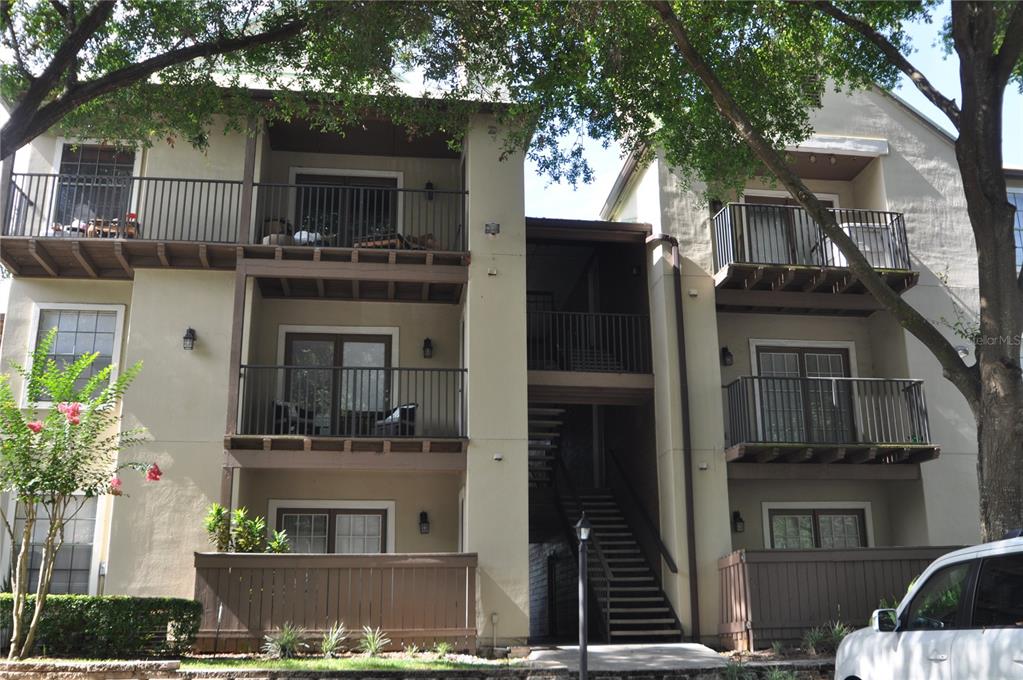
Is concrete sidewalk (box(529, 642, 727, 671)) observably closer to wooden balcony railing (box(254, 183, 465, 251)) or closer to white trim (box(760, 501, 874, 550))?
white trim (box(760, 501, 874, 550))

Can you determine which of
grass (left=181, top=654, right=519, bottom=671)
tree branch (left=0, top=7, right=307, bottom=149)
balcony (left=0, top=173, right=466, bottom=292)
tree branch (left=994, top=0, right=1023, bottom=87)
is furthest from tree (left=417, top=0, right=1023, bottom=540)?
grass (left=181, top=654, right=519, bottom=671)

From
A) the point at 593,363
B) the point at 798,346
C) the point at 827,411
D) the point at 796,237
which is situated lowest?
the point at 827,411

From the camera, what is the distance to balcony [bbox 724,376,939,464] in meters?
16.1

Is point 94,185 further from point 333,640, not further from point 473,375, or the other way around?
point 333,640

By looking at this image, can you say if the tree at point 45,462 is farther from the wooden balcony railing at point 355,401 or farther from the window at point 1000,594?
the window at point 1000,594

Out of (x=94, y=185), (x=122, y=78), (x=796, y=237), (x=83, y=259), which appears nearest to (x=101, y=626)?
(x=83, y=259)

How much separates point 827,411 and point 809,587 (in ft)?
12.6

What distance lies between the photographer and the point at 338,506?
16672mm

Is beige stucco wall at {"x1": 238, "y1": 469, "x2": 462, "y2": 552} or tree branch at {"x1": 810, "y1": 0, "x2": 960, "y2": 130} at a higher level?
tree branch at {"x1": 810, "y1": 0, "x2": 960, "y2": 130}

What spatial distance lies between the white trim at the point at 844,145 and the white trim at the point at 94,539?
13558 mm

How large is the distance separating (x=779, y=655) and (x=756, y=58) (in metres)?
8.45

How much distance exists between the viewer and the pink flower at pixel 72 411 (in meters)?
12.2

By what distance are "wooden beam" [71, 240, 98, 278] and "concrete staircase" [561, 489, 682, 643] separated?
9.43 metres

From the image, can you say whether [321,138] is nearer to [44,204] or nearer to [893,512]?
[44,204]
